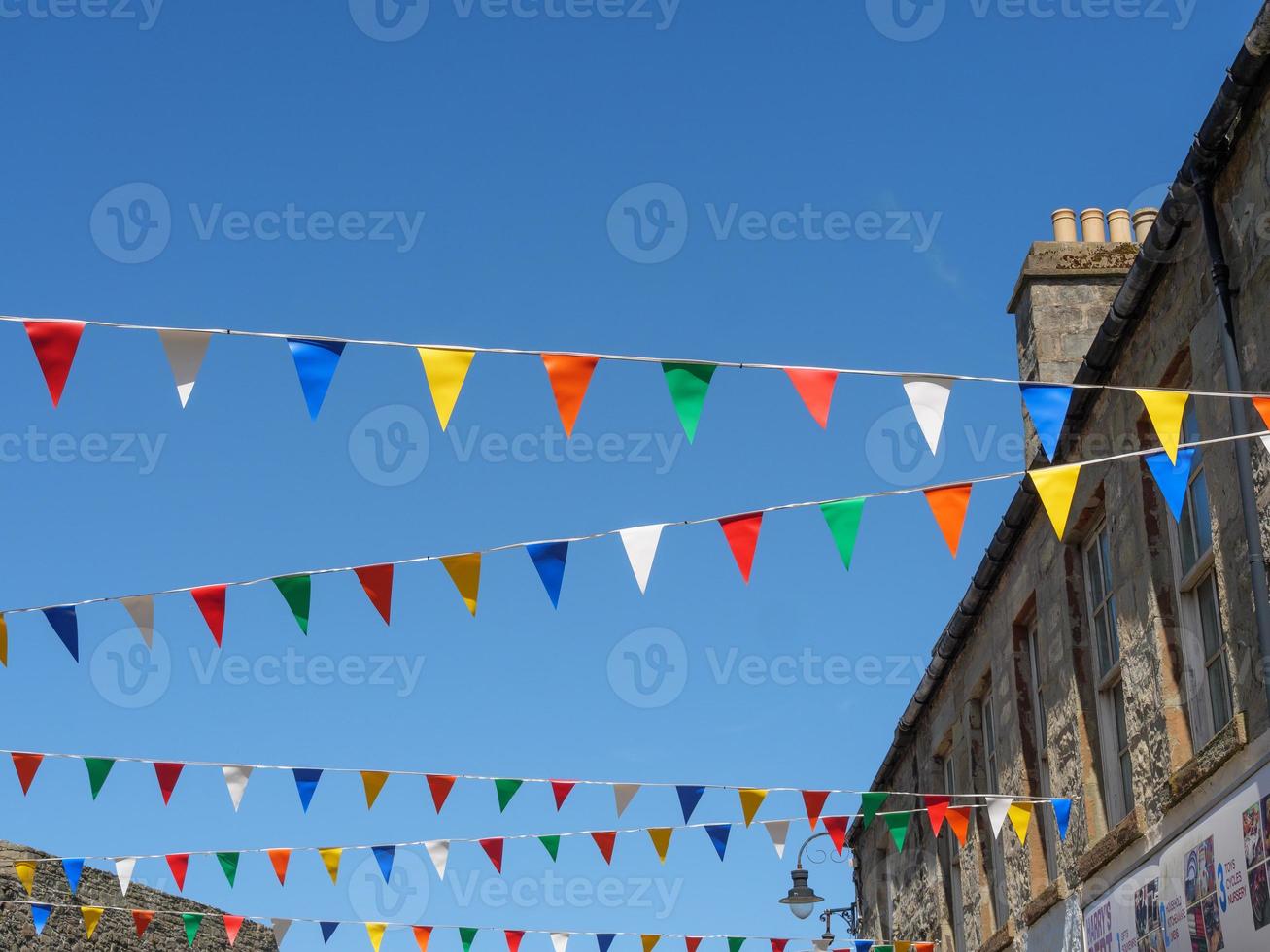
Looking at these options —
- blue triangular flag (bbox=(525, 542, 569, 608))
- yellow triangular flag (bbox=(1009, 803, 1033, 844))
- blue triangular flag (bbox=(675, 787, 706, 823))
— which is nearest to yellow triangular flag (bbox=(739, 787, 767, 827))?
blue triangular flag (bbox=(675, 787, 706, 823))

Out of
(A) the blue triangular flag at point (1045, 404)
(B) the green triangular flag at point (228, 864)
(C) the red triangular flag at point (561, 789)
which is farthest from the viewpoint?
(B) the green triangular flag at point (228, 864)

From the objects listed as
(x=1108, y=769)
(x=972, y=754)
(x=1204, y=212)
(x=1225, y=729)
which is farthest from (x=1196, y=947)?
(x=972, y=754)

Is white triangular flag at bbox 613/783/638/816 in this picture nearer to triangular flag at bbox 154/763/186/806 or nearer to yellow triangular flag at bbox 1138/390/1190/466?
triangular flag at bbox 154/763/186/806

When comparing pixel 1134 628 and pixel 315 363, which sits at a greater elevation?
pixel 315 363

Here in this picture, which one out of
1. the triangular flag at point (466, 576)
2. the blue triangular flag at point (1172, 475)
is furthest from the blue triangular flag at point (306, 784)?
the blue triangular flag at point (1172, 475)

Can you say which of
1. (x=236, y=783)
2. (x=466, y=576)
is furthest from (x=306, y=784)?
(x=466, y=576)

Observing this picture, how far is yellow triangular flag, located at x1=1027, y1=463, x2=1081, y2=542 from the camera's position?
651 cm

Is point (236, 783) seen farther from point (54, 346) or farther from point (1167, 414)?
point (1167, 414)

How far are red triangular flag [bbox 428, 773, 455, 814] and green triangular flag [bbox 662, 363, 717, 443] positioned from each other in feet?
13.6

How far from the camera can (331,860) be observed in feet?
35.2

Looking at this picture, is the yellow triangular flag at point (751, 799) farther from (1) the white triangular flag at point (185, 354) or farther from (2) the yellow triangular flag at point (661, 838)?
(1) the white triangular flag at point (185, 354)

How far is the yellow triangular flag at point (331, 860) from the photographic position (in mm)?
10719

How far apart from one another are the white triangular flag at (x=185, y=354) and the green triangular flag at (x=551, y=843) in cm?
530

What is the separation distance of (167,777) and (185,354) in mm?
4272
